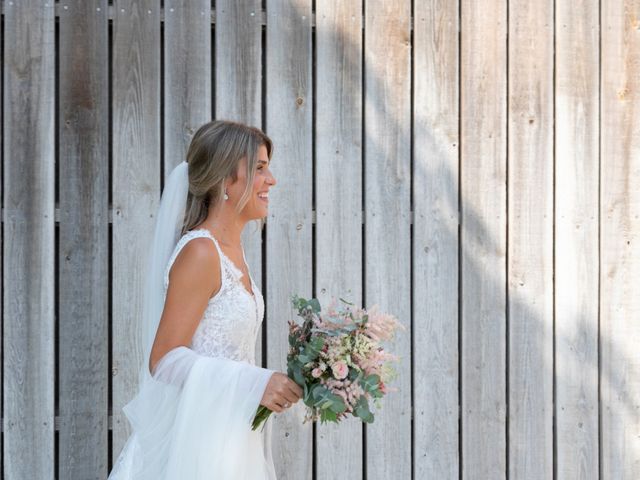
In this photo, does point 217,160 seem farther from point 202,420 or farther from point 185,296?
point 202,420

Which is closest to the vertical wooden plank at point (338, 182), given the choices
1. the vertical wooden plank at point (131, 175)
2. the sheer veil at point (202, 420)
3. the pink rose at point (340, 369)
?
the vertical wooden plank at point (131, 175)

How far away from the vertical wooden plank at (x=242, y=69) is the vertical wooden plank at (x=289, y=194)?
5cm

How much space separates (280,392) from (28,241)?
155 centimetres

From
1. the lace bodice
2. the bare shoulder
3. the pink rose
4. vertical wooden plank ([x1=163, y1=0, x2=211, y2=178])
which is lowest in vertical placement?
the pink rose

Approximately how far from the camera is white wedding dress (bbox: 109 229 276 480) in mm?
2641

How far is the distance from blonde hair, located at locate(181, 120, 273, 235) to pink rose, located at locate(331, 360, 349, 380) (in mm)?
710

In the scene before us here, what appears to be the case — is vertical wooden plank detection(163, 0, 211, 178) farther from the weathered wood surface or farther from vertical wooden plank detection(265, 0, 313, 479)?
the weathered wood surface

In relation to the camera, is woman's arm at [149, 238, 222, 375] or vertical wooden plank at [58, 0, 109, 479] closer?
woman's arm at [149, 238, 222, 375]

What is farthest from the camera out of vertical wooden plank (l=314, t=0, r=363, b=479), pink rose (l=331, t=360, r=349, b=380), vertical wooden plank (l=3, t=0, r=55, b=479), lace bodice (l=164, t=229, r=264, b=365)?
vertical wooden plank (l=314, t=0, r=363, b=479)

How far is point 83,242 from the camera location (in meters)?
3.63

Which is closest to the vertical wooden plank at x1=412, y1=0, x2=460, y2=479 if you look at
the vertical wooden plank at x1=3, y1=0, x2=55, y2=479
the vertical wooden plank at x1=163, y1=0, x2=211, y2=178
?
the vertical wooden plank at x1=163, y1=0, x2=211, y2=178

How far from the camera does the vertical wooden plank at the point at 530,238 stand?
3963mm

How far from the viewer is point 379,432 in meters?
3.84

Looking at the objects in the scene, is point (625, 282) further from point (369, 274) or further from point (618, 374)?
point (369, 274)
